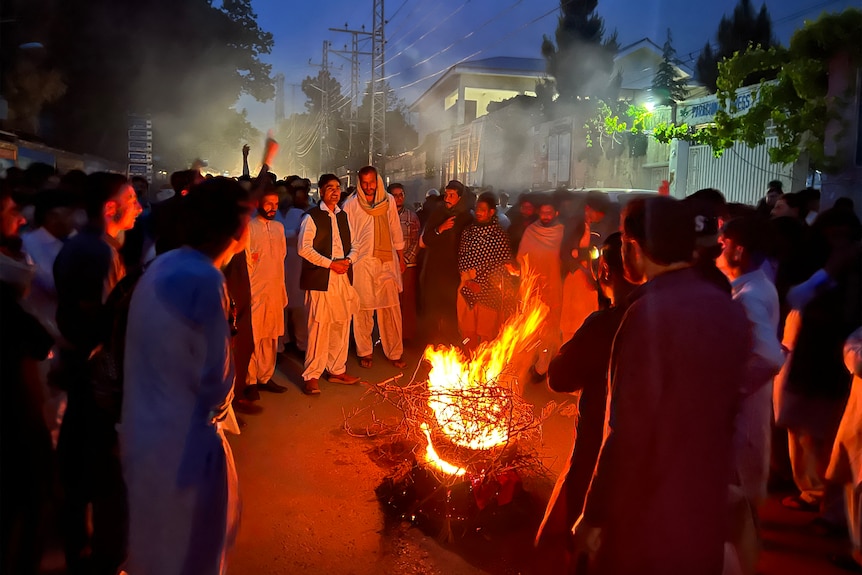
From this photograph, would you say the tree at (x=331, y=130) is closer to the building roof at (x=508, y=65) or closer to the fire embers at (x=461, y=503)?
the building roof at (x=508, y=65)

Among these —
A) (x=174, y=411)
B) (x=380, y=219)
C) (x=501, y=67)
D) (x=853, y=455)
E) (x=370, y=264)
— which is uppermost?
(x=501, y=67)

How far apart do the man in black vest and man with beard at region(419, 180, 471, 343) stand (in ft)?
4.61

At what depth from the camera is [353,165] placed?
155ft

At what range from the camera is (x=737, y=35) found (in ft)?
102

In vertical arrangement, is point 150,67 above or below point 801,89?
above

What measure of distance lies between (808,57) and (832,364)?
6.95 m

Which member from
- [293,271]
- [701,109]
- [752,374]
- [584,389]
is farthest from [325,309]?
[701,109]

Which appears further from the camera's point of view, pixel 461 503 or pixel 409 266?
pixel 409 266

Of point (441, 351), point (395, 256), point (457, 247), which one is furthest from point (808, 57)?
point (441, 351)

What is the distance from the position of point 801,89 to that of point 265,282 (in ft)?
27.2

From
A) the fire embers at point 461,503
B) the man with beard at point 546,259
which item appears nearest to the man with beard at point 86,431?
the fire embers at point 461,503

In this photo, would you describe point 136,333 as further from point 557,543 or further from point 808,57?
point 808,57

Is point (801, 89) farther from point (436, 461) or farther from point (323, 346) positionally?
point (436, 461)

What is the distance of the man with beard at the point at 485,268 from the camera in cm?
771
